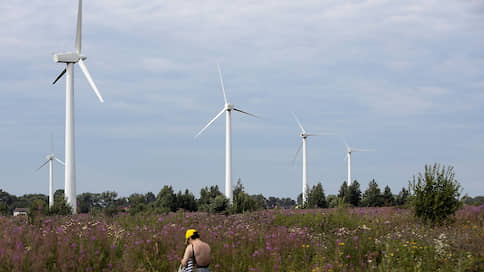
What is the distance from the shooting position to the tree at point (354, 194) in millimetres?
45844

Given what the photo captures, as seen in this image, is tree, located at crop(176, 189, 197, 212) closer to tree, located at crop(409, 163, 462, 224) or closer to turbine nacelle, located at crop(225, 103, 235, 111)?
turbine nacelle, located at crop(225, 103, 235, 111)

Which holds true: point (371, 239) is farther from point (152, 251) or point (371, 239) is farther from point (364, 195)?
point (364, 195)

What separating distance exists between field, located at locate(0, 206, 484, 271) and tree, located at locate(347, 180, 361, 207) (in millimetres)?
31876

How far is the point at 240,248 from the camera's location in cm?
1177

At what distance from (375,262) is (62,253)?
6.53m

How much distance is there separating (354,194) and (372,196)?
264 centimetres

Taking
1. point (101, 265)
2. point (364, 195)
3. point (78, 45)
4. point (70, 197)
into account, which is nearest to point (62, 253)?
point (101, 265)

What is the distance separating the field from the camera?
32.9ft

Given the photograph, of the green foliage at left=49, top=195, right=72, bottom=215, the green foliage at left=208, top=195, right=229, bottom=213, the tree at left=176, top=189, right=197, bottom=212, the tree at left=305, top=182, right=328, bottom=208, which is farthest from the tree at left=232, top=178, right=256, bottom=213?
the tree at left=305, top=182, right=328, bottom=208

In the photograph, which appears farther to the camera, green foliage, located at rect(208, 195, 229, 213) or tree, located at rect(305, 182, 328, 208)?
tree, located at rect(305, 182, 328, 208)

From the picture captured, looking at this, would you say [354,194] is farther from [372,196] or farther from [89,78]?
[89,78]

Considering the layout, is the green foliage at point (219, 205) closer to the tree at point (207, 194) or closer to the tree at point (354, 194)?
the tree at point (207, 194)

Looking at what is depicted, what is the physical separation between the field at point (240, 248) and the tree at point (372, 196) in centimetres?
2964

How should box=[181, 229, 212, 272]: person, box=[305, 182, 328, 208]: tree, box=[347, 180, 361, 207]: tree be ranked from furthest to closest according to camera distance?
1. box=[347, 180, 361, 207]: tree
2. box=[305, 182, 328, 208]: tree
3. box=[181, 229, 212, 272]: person
